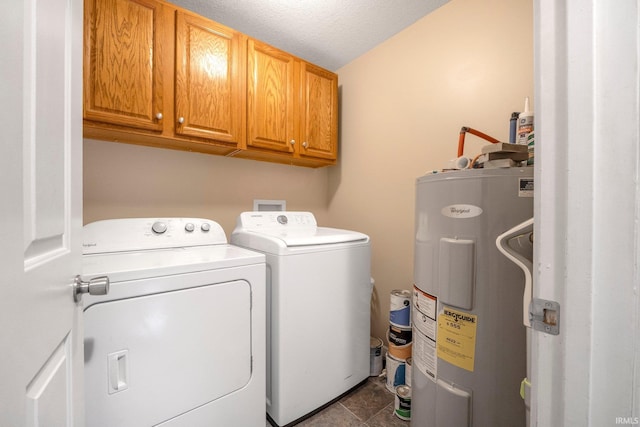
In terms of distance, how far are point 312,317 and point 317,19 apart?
1.92 meters

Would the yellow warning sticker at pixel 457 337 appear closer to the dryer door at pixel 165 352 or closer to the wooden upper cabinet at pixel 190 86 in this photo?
the dryer door at pixel 165 352

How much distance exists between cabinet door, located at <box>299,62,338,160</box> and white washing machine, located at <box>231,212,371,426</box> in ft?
2.83

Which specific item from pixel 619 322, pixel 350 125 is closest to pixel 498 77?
pixel 350 125

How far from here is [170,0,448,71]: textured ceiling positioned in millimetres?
1562

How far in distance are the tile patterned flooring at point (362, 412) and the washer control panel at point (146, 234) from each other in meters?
1.11

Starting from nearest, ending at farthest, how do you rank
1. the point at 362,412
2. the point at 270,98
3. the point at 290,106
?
the point at 362,412 < the point at 270,98 < the point at 290,106

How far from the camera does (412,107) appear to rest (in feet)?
5.90

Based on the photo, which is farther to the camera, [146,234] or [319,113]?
[319,113]

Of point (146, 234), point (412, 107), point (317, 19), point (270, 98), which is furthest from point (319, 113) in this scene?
point (146, 234)

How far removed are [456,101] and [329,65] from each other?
4.16 feet

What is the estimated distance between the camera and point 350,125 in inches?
89.0

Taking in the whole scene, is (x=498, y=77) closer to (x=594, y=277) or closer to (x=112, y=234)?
(x=594, y=277)

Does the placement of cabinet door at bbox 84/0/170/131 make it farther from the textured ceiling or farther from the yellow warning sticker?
the yellow warning sticker

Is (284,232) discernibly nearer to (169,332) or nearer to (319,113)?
(169,332)
